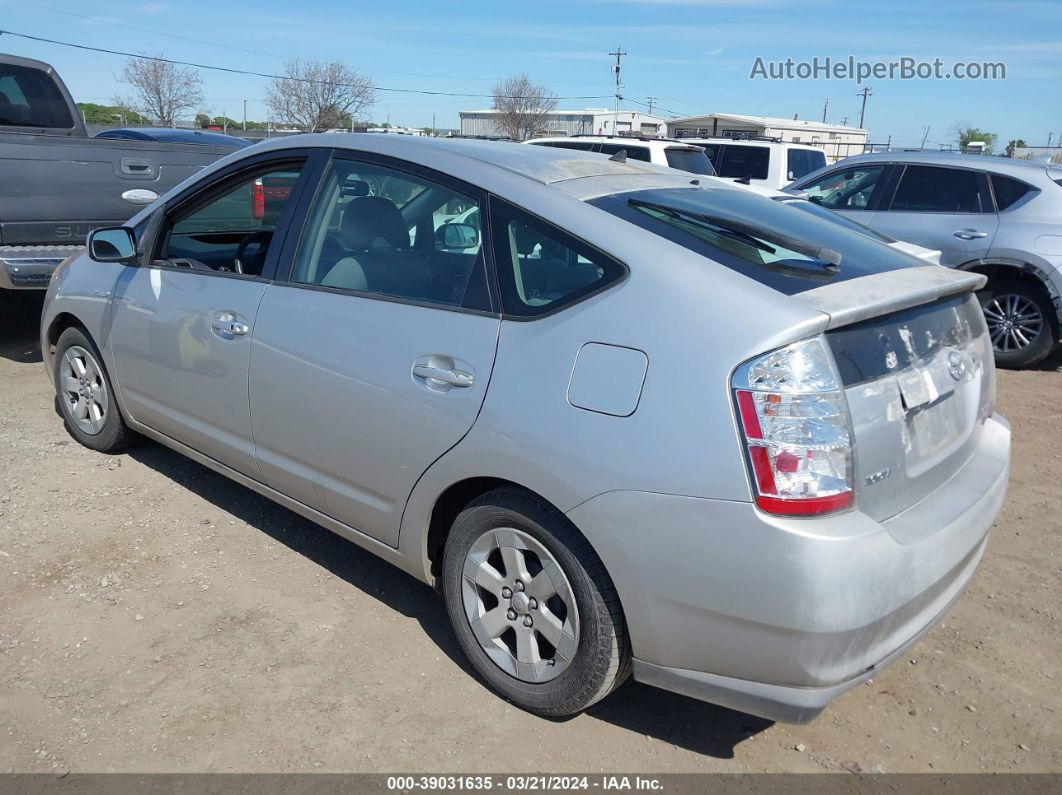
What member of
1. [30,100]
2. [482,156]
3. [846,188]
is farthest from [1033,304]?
[30,100]

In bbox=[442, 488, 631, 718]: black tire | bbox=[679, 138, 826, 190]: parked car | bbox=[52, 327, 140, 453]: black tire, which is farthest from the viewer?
bbox=[679, 138, 826, 190]: parked car

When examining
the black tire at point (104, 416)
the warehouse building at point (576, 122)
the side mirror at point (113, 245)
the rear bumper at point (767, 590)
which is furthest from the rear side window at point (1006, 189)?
the warehouse building at point (576, 122)

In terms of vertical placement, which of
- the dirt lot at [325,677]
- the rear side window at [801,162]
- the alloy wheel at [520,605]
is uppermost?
the rear side window at [801,162]

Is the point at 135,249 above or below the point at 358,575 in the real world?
above

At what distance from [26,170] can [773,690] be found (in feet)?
19.0

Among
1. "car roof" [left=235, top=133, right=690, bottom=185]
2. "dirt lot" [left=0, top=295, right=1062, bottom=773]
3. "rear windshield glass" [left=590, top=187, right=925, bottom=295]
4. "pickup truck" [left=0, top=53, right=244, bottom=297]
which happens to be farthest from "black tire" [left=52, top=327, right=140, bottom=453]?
"rear windshield glass" [left=590, top=187, right=925, bottom=295]

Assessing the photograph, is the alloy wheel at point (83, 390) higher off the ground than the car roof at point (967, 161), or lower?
lower

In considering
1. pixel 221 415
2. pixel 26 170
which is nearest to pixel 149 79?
pixel 26 170

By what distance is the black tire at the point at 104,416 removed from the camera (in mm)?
4484

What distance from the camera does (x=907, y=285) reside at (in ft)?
8.38

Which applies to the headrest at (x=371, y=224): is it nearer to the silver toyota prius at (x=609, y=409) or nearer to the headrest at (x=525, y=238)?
the silver toyota prius at (x=609, y=409)

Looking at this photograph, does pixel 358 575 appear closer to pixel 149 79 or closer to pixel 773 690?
pixel 773 690

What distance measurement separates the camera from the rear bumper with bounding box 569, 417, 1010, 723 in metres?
2.17

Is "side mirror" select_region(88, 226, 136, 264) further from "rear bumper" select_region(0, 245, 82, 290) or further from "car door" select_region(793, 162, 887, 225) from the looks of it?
"car door" select_region(793, 162, 887, 225)
